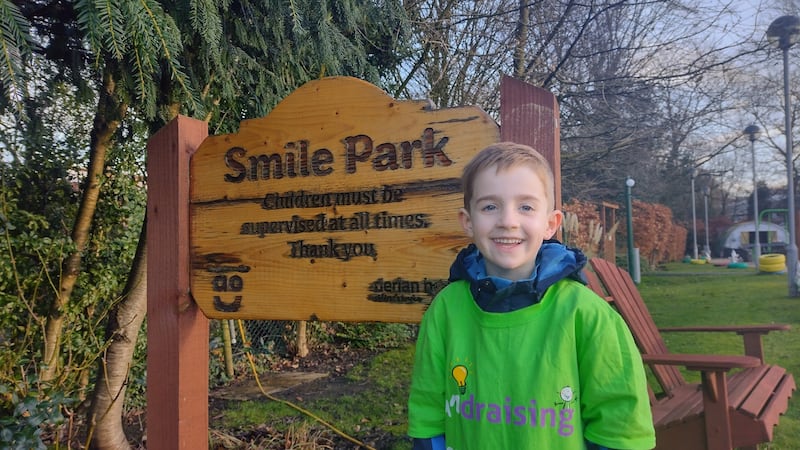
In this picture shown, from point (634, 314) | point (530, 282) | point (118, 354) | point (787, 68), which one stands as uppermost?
point (787, 68)

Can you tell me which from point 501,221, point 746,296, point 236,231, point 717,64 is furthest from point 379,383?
point 746,296

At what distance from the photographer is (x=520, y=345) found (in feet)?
4.39

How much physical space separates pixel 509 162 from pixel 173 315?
148 centimetres

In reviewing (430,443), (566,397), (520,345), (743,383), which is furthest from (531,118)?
(743,383)

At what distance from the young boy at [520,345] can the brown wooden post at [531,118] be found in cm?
28

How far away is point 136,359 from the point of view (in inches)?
160

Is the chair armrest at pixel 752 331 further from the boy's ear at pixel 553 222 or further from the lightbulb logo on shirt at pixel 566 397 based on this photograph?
the lightbulb logo on shirt at pixel 566 397

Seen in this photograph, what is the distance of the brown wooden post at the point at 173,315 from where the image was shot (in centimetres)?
217

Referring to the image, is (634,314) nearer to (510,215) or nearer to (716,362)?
(716,362)

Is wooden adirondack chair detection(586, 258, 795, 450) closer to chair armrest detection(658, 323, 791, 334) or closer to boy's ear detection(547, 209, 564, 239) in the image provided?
chair armrest detection(658, 323, 791, 334)

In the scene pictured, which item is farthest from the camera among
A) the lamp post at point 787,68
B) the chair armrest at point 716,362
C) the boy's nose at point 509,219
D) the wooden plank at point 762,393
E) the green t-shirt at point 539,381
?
the lamp post at point 787,68

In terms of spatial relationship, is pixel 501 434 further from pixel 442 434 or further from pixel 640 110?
pixel 640 110

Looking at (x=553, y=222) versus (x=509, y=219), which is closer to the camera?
(x=509, y=219)

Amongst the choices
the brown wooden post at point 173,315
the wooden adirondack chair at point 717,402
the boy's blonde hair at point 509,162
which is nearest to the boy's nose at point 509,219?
the boy's blonde hair at point 509,162
